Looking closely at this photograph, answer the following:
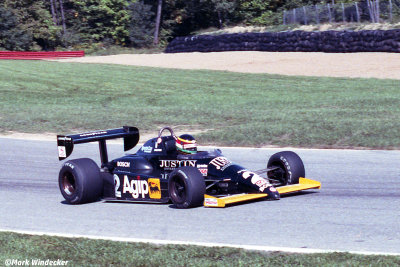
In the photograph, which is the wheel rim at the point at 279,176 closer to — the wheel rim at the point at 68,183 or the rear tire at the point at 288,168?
the rear tire at the point at 288,168

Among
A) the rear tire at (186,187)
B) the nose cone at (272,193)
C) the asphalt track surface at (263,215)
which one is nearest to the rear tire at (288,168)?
the asphalt track surface at (263,215)

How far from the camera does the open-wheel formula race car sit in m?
8.11

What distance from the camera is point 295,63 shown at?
34281mm

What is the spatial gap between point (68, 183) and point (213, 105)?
11.5 m

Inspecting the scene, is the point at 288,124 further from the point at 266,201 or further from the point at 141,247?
the point at 141,247

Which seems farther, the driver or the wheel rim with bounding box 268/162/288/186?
the wheel rim with bounding box 268/162/288/186

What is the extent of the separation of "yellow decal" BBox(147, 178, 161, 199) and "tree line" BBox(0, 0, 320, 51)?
52.3m

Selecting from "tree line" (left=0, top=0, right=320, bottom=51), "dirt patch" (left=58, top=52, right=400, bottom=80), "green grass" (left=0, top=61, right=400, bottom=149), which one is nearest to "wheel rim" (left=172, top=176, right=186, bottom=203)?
"green grass" (left=0, top=61, right=400, bottom=149)

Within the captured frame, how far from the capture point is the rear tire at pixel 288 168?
9.01 metres

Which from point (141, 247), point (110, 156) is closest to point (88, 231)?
point (141, 247)

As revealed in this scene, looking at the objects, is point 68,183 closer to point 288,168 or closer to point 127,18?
point 288,168

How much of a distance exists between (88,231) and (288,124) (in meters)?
8.21

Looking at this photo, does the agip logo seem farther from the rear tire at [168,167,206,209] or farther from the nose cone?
the nose cone

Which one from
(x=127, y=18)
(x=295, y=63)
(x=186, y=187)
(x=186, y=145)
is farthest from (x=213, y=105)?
(x=127, y=18)
